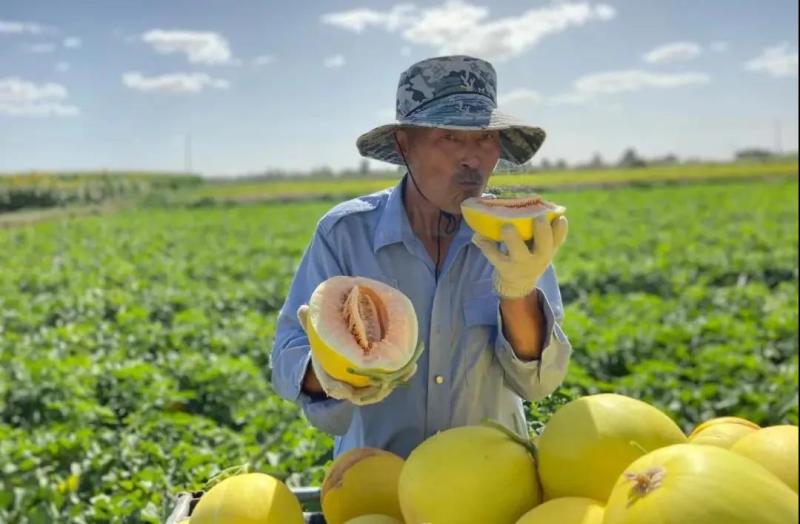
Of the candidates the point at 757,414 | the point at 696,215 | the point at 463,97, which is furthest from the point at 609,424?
the point at 696,215

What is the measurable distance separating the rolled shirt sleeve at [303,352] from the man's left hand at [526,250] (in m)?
0.52

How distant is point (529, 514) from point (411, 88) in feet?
4.28

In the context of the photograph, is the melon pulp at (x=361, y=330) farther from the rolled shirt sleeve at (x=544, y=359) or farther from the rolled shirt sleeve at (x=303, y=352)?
the rolled shirt sleeve at (x=544, y=359)

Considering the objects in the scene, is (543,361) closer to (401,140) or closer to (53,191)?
(401,140)

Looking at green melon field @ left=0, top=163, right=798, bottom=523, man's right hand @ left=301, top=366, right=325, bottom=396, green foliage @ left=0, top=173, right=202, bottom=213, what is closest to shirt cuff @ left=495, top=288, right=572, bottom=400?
green melon field @ left=0, top=163, right=798, bottom=523

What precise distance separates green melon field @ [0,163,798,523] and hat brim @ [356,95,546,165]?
131 millimetres

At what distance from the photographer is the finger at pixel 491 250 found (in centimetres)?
171

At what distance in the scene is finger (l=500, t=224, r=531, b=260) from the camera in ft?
5.39

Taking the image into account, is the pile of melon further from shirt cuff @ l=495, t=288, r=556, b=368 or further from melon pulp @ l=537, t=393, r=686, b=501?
shirt cuff @ l=495, t=288, r=556, b=368

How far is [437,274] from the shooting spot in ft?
7.78

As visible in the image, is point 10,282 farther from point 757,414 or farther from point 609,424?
point 609,424

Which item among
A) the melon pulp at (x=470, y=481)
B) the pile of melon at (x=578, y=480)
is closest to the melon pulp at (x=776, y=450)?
the pile of melon at (x=578, y=480)

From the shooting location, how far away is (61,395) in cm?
556

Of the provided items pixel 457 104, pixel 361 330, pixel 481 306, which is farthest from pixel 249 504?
pixel 457 104
